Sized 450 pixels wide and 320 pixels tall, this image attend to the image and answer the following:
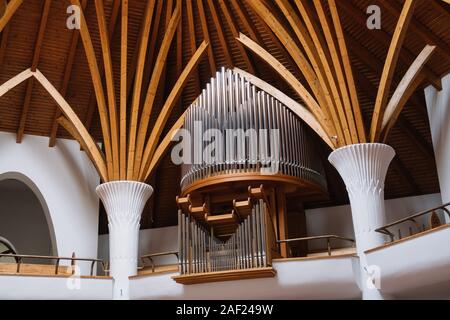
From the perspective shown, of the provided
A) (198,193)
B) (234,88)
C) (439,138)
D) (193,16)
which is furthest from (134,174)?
(439,138)

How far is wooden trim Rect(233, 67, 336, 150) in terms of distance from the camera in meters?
14.7

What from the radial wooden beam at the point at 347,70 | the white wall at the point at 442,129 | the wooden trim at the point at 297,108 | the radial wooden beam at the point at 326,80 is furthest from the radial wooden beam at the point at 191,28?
the white wall at the point at 442,129

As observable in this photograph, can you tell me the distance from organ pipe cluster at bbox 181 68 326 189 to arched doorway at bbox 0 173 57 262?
9.16 m

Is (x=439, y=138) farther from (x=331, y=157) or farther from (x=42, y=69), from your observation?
(x=42, y=69)

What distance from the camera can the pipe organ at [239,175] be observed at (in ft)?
44.4

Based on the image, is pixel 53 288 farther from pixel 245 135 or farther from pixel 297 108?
pixel 297 108

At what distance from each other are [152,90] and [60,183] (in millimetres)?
4318

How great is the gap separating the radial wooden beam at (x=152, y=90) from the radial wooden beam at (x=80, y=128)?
0.99 m

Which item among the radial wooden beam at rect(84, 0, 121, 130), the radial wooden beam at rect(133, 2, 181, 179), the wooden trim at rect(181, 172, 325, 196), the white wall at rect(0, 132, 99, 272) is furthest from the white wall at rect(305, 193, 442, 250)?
the radial wooden beam at rect(84, 0, 121, 130)

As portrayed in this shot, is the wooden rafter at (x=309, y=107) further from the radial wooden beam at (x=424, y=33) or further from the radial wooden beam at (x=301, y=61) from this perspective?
the radial wooden beam at (x=424, y=33)

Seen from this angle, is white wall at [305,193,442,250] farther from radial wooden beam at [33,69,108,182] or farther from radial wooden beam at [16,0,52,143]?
radial wooden beam at [16,0,52,143]

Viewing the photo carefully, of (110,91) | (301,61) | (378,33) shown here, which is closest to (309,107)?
(301,61)

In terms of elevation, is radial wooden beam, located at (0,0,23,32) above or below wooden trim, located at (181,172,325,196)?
above

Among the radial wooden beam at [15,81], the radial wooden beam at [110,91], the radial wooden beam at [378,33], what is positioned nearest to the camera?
the radial wooden beam at [378,33]
